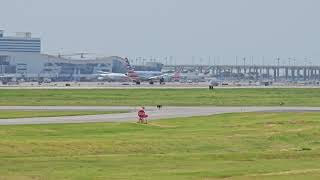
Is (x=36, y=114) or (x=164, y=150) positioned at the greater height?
(x=36, y=114)

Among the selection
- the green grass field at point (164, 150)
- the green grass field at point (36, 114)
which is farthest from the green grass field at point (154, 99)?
the green grass field at point (164, 150)

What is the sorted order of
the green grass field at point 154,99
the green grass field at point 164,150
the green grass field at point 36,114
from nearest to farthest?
1. the green grass field at point 164,150
2. the green grass field at point 36,114
3. the green grass field at point 154,99

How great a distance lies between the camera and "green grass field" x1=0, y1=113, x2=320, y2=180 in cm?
3497

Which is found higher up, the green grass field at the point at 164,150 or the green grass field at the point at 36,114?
the green grass field at the point at 36,114

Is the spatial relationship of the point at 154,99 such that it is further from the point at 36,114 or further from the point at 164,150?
the point at 164,150

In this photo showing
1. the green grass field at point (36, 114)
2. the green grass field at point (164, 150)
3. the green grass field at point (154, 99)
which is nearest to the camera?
the green grass field at point (164, 150)

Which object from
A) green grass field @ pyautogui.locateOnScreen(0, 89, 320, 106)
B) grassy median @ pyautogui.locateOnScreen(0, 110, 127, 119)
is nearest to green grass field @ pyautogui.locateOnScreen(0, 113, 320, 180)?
grassy median @ pyautogui.locateOnScreen(0, 110, 127, 119)

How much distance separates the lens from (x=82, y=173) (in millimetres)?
34500

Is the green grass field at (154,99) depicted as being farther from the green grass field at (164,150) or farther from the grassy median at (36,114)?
the green grass field at (164,150)

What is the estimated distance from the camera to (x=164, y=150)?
47000 mm

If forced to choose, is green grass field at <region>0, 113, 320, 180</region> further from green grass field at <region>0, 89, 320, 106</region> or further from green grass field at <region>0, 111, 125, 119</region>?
green grass field at <region>0, 89, 320, 106</region>

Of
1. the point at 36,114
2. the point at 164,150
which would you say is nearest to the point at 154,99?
the point at 36,114

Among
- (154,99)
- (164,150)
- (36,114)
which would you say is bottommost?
(164,150)

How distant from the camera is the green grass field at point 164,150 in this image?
115ft
